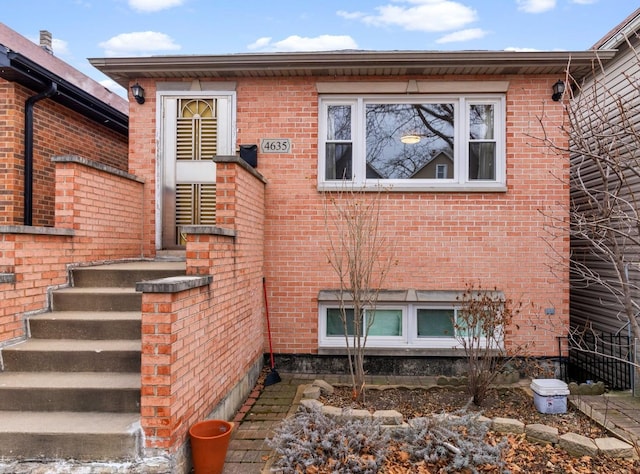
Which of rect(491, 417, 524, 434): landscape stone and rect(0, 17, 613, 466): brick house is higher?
rect(0, 17, 613, 466): brick house

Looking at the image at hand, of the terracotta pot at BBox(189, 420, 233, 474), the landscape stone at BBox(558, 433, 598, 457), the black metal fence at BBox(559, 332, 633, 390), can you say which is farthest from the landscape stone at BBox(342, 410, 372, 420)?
the black metal fence at BBox(559, 332, 633, 390)

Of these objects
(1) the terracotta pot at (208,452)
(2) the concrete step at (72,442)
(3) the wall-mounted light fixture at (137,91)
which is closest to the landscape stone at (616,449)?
(1) the terracotta pot at (208,452)

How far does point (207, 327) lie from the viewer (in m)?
3.58

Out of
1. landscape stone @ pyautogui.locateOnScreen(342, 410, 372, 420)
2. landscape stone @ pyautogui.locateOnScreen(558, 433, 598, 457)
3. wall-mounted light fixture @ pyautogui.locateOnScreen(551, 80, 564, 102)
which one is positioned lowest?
landscape stone @ pyautogui.locateOnScreen(558, 433, 598, 457)

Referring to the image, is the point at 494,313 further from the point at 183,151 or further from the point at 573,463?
the point at 183,151

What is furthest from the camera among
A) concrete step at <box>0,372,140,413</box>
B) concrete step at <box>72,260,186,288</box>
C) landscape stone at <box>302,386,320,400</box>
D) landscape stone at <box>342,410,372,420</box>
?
concrete step at <box>72,260,186,288</box>

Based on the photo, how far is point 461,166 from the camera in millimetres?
5680

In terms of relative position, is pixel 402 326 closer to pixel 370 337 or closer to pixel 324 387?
pixel 370 337

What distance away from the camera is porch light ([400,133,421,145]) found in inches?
230

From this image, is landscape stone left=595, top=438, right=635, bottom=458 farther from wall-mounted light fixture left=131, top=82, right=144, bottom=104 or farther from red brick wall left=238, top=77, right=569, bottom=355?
wall-mounted light fixture left=131, top=82, right=144, bottom=104

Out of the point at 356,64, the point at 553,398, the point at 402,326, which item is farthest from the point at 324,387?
the point at 356,64

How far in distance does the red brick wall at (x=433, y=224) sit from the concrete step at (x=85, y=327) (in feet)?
7.08

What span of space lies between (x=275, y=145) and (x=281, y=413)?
3.65 metres

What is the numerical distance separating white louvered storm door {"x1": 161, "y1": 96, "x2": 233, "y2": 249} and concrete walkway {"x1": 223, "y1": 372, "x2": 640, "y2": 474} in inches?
108
